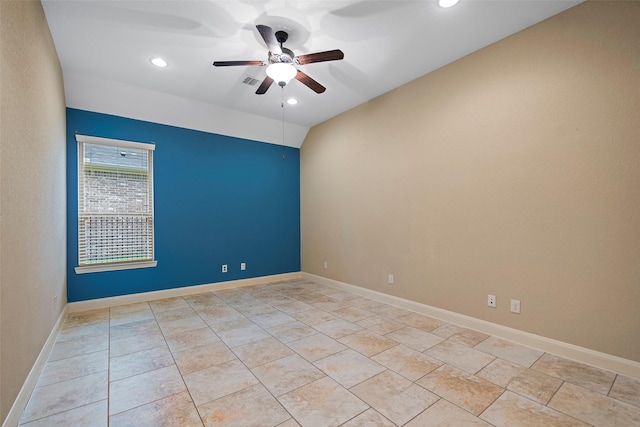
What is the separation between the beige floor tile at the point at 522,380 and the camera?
6.44ft

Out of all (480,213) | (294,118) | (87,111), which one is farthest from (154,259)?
(480,213)

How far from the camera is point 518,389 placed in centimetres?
201

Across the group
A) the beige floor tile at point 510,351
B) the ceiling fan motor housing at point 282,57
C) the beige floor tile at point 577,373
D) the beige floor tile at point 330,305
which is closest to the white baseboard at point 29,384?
the beige floor tile at point 330,305

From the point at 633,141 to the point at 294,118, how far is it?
4245mm

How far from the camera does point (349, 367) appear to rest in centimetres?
232

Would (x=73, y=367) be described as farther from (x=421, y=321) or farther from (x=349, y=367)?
(x=421, y=321)

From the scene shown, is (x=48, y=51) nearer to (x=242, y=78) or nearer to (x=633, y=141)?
(x=242, y=78)

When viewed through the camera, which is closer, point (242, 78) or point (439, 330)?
point (439, 330)

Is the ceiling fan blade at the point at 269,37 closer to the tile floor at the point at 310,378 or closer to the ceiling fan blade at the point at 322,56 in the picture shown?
the ceiling fan blade at the point at 322,56

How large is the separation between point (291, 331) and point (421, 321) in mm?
1536

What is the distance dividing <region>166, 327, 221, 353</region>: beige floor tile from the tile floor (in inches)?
0.8

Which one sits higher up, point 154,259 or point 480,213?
point 480,213

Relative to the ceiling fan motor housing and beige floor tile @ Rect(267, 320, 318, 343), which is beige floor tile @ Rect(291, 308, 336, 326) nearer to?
beige floor tile @ Rect(267, 320, 318, 343)

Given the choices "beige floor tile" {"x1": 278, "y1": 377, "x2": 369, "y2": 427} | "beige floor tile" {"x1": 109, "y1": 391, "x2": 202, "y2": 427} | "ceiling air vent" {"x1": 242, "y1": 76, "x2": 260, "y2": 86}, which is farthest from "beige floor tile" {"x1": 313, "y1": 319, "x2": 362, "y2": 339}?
"ceiling air vent" {"x1": 242, "y1": 76, "x2": 260, "y2": 86}
